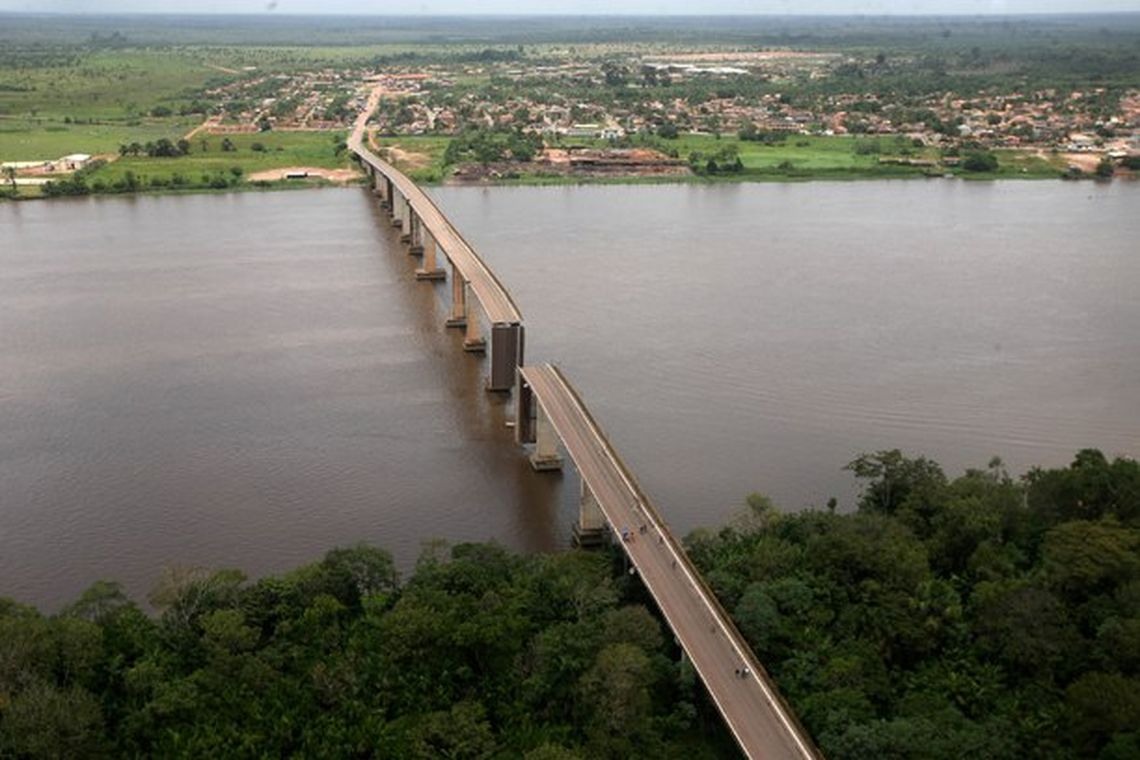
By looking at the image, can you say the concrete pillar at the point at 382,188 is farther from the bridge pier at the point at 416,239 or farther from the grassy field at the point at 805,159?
the bridge pier at the point at 416,239

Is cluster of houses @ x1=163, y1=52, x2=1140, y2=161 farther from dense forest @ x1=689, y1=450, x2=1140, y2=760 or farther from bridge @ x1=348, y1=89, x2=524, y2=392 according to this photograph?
dense forest @ x1=689, y1=450, x2=1140, y2=760

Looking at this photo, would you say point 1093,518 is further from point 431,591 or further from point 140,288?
point 140,288

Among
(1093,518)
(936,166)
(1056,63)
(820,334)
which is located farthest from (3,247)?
(1056,63)

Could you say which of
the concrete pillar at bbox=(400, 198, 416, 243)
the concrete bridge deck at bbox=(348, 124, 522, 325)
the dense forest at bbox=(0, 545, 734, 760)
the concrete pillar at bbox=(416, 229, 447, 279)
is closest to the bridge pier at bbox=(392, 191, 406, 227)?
the concrete bridge deck at bbox=(348, 124, 522, 325)

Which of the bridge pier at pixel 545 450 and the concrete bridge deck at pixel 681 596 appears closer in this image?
the concrete bridge deck at pixel 681 596

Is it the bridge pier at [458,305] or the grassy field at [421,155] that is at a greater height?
the grassy field at [421,155]

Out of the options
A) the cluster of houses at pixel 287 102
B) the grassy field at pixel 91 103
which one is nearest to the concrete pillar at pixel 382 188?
the grassy field at pixel 91 103

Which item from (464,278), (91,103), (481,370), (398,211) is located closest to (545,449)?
(481,370)
